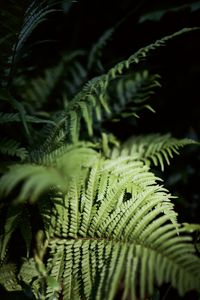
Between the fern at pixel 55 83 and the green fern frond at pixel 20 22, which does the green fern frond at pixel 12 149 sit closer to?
the green fern frond at pixel 20 22

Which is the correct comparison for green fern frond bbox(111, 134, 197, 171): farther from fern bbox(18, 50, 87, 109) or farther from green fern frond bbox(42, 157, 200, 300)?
fern bbox(18, 50, 87, 109)

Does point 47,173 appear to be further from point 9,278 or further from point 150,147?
point 150,147

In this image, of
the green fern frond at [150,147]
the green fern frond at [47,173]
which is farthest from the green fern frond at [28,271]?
the green fern frond at [150,147]

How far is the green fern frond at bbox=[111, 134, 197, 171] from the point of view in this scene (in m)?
1.84

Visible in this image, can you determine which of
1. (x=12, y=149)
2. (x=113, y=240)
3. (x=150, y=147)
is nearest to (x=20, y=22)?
(x=12, y=149)

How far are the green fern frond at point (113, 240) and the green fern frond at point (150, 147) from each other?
10.1 inches

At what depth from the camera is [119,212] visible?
1487 millimetres

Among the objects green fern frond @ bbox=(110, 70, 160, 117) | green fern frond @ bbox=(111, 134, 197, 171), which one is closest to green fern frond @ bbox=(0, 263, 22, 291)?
green fern frond @ bbox=(111, 134, 197, 171)

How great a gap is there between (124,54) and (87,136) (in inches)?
36.5

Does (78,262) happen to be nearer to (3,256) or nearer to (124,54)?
(3,256)

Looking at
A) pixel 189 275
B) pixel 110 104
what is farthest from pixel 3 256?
pixel 110 104

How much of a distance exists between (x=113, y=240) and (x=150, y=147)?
2.24 feet

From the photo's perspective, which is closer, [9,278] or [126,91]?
[9,278]

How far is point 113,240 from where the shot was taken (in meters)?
1.42
